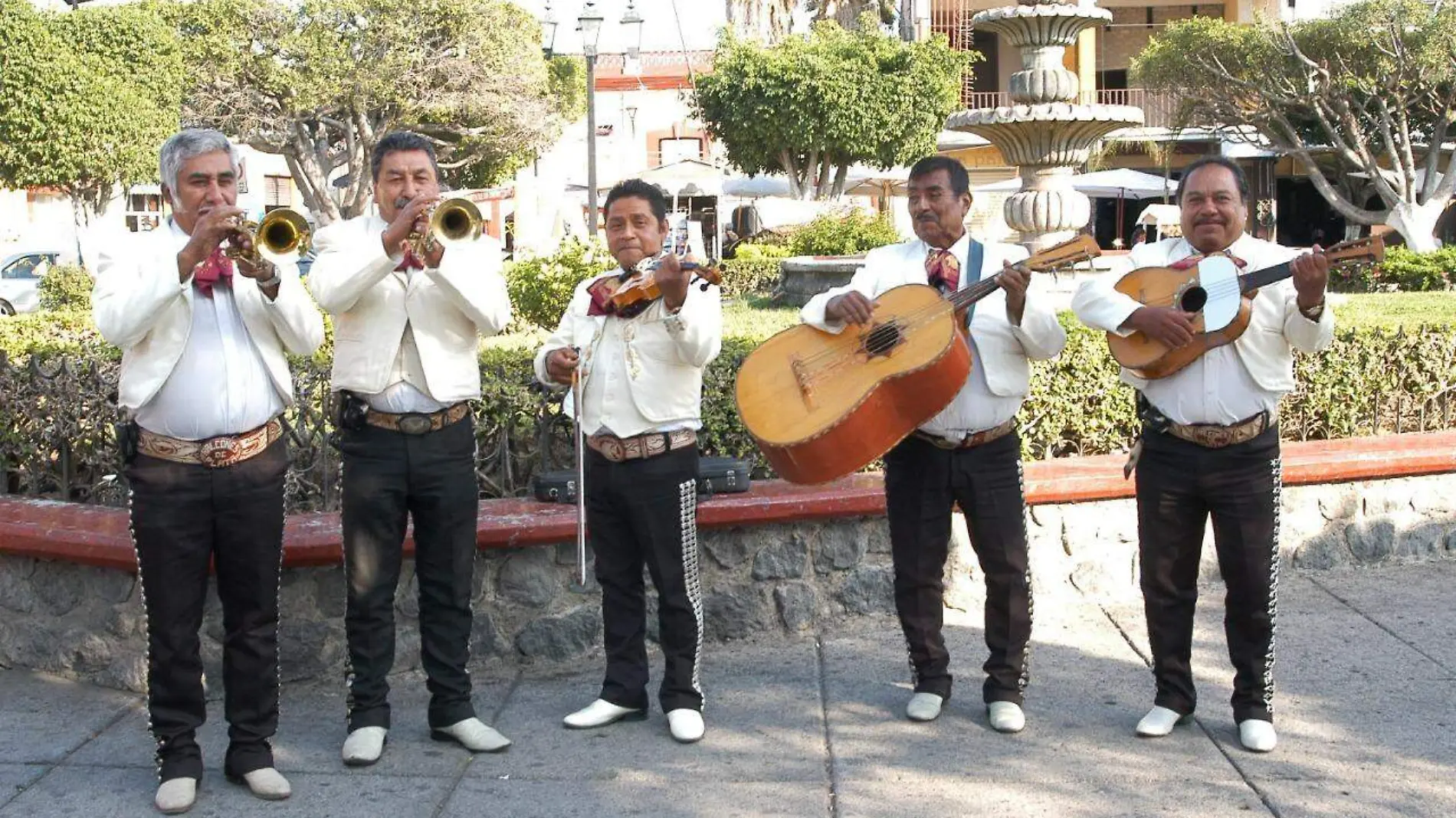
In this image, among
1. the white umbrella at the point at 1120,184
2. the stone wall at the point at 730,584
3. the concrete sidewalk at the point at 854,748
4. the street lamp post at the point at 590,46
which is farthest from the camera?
the white umbrella at the point at 1120,184

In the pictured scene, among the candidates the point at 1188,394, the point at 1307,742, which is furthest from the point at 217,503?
the point at 1307,742

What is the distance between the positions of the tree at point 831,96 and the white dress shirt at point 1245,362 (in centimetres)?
2755

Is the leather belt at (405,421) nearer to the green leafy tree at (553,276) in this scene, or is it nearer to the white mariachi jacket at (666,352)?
the white mariachi jacket at (666,352)

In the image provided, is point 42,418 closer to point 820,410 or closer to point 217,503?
point 217,503

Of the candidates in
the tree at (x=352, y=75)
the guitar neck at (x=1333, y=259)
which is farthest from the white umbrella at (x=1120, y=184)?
the guitar neck at (x=1333, y=259)

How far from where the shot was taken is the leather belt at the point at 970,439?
15.6ft

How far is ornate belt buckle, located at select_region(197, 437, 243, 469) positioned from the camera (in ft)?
13.8

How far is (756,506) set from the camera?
18.4 ft

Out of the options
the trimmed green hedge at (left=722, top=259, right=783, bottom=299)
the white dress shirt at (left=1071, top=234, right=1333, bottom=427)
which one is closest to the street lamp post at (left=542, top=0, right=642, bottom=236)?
the trimmed green hedge at (left=722, top=259, right=783, bottom=299)

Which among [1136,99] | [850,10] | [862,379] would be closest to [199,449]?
[862,379]

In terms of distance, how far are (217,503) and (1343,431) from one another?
5047 millimetres

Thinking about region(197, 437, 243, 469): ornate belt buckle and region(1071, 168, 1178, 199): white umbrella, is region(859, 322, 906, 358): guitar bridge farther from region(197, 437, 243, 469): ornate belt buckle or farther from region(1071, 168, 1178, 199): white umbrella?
region(1071, 168, 1178, 199): white umbrella

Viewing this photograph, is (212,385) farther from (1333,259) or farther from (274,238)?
(1333,259)

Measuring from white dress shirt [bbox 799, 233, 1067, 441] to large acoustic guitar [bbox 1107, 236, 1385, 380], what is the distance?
0.76 feet
